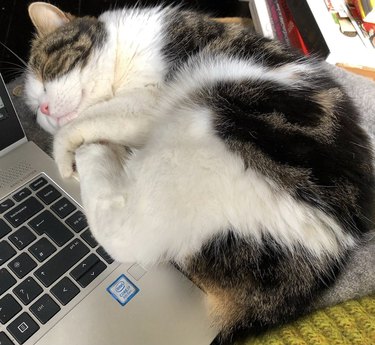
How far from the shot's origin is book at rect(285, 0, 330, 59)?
99cm

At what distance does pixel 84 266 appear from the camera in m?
0.60

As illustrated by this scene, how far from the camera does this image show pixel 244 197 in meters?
0.60

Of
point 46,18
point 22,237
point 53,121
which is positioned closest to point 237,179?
→ point 22,237

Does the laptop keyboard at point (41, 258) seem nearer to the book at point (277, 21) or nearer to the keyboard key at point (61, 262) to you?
the keyboard key at point (61, 262)

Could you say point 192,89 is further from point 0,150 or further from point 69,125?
point 0,150

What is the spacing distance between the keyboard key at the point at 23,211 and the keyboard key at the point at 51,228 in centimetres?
1

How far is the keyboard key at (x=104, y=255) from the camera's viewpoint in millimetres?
621

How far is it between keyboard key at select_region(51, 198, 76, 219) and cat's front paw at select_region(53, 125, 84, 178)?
6 cm

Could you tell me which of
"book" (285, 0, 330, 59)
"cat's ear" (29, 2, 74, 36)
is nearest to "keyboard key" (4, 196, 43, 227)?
"cat's ear" (29, 2, 74, 36)

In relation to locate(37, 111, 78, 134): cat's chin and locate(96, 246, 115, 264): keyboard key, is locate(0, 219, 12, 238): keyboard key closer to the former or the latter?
locate(96, 246, 115, 264): keyboard key

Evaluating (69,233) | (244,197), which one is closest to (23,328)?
(69,233)

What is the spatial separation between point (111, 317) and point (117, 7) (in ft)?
2.81

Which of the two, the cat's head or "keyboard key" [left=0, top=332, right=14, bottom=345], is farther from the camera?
the cat's head

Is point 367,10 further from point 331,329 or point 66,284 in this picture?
point 66,284
